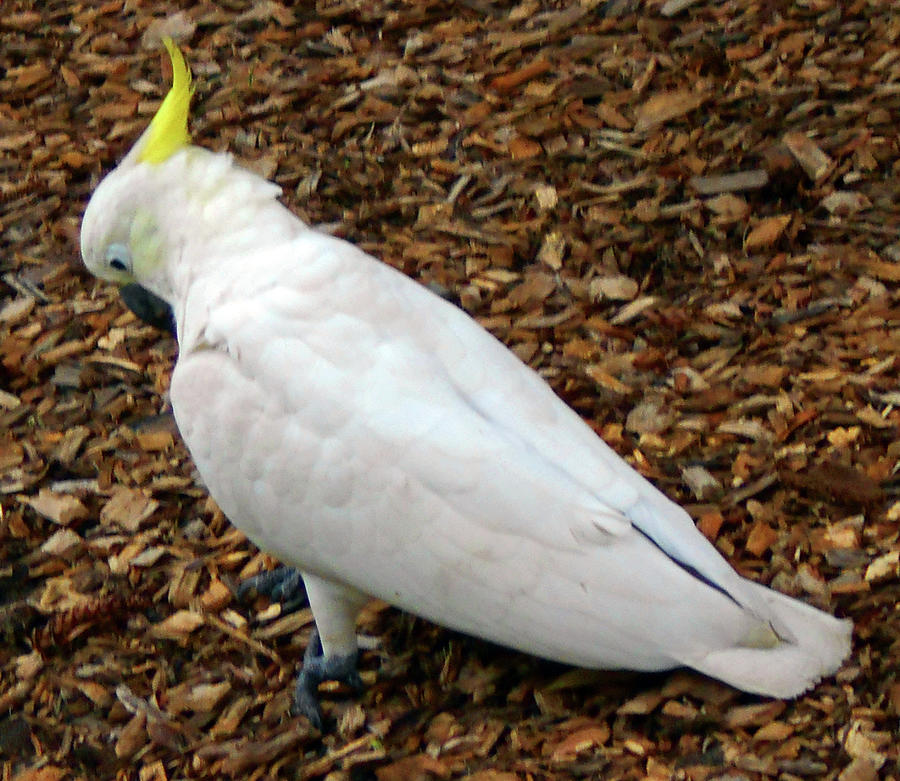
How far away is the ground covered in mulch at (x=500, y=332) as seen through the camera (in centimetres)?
267

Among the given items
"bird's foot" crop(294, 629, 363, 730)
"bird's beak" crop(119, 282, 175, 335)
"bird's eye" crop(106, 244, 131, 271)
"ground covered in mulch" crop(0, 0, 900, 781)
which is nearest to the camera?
"ground covered in mulch" crop(0, 0, 900, 781)

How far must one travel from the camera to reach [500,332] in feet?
12.2

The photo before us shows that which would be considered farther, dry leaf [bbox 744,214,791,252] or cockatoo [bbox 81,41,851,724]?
dry leaf [bbox 744,214,791,252]

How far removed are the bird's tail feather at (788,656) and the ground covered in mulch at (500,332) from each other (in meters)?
0.05

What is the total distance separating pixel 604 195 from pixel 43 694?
2396mm

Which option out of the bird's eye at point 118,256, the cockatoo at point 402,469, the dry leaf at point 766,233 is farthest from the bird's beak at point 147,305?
the dry leaf at point 766,233

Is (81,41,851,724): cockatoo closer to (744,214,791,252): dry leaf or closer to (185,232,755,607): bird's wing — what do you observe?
(185,232,755,607): bird's wing

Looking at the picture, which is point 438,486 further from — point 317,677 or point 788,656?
point 788,656

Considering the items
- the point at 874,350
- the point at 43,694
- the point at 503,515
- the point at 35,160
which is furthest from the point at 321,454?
the point at 35,160

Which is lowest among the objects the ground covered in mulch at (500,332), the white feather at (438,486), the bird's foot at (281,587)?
the bird's foot at (281,587)

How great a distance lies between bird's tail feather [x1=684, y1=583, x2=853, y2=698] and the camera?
94.6 inches

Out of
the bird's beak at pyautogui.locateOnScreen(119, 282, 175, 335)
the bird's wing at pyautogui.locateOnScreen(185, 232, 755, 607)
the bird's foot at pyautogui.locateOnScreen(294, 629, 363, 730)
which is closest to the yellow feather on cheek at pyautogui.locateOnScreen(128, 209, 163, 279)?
the bird's beak at pyautogui.locateOnScreen(119, 282, 175, 335)

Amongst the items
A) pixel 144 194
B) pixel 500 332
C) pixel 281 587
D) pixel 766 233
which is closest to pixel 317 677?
pixel 281 587

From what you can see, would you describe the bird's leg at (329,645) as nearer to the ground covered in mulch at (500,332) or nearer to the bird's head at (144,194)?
the ground covered in mulch at (500,332)
